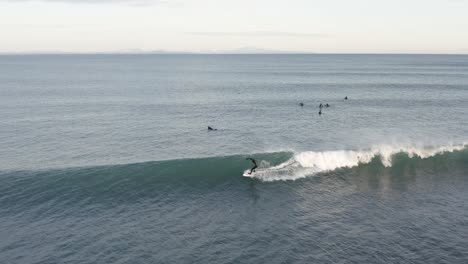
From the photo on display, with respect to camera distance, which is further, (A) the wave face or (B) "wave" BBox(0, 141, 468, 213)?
(B) "wave" BBox(0, 141, 468, 213)

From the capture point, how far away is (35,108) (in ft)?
251

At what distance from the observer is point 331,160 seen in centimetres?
3934

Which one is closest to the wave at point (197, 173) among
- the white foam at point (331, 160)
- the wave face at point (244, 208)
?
the white foam at point (331, 160)

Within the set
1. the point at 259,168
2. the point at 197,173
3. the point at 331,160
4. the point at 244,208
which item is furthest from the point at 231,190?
the point at 331,160

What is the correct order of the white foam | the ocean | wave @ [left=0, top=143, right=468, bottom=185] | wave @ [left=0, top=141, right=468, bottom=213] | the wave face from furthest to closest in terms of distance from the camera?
the white foam → wave @ [left=0, top=143, right=468, bottom=185] → wave @ [left=0, top=141, right=468, bottom=213] → the ocean → the wave face

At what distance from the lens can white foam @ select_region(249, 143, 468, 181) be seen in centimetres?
3688

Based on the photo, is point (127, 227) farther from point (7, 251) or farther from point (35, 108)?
point (35, 108)

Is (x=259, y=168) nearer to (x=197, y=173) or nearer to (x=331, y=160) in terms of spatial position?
(x=197, y=173)

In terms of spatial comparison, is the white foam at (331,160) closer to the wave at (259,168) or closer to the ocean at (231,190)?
the wave at (259,168)

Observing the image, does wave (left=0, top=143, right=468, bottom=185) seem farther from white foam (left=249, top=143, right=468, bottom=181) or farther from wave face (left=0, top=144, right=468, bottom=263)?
wave face (left=0, top=144, right=468, bottom=263)

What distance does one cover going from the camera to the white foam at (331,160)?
121 feet

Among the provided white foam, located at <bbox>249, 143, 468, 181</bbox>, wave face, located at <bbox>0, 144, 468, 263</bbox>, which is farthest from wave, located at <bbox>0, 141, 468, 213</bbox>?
wave face, located at <bbox>0, 144, 468, 263</bbox>

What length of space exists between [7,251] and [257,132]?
125 feet

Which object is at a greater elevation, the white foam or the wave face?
the white foam
